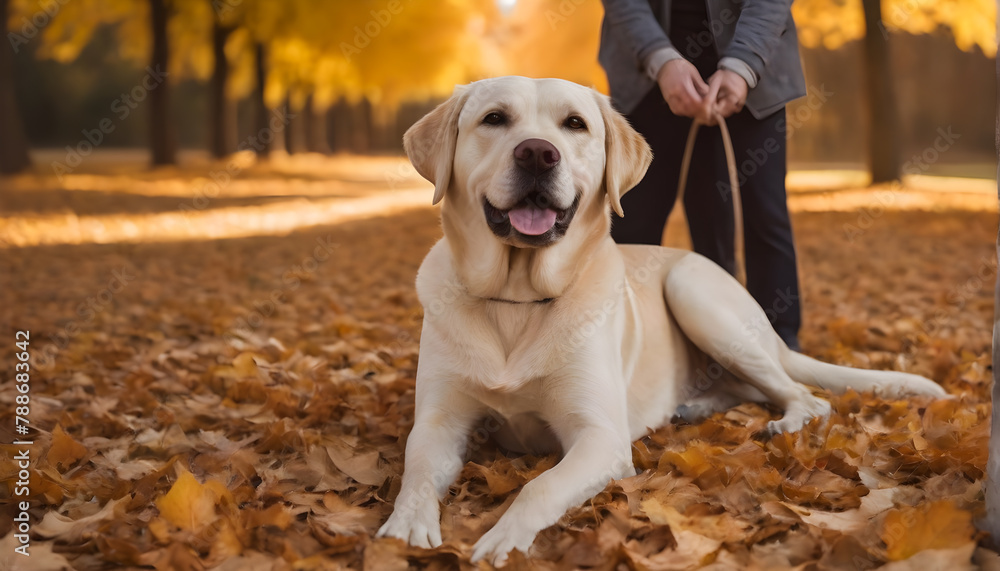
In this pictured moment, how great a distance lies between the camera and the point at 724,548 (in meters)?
1.95

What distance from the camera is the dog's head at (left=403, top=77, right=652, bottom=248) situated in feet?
8.16

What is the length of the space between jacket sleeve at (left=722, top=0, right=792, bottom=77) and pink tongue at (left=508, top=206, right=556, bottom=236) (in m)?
1.47

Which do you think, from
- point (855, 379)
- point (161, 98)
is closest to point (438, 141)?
point (855, 379)

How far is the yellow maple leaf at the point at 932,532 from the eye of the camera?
5.94ft

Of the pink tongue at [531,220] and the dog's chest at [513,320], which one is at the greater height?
the pink tongue at [531,220]

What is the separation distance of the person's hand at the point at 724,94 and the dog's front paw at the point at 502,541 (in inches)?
84.1

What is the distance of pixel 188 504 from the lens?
82.0 inches

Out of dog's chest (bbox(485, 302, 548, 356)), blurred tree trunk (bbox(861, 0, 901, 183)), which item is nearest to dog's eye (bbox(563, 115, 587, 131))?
dog's chest (bbox(485, 302, 548, 356))

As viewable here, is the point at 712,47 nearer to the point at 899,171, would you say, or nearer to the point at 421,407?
the point at 421,407

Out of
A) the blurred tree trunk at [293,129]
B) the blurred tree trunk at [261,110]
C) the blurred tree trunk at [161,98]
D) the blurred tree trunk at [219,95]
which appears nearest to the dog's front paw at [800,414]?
the blurred tree trunk at [161,98]

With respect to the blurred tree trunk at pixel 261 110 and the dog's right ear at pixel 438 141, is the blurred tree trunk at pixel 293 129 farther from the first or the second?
the dog's right ear at pixel 438 141

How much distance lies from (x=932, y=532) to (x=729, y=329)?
1.38 meters

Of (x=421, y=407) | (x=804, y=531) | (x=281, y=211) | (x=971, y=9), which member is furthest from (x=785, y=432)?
(x=971, y=9)

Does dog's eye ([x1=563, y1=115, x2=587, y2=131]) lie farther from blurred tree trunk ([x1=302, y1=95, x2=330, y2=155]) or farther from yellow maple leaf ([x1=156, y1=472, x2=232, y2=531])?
blurred tree trunk ([x1=302, y1=95, x2=330, y2=155])
